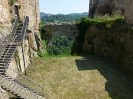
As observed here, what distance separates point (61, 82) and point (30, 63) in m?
5.69

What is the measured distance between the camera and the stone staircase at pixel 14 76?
40.3 feet

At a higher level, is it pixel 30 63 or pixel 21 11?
pixel 21 11

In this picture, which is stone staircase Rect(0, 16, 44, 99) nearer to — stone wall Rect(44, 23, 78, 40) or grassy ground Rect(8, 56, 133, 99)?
grassy ground Rect(8, 56, 133, 99)

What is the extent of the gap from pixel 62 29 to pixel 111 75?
12997mm

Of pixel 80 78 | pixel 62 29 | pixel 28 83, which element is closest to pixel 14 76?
pixel 28 83

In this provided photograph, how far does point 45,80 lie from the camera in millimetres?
16734

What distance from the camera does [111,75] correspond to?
1783 centimetres

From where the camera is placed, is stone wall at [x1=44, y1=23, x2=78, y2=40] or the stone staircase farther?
stone wall at [x1=44, y1=23, x2=78, y2=40]

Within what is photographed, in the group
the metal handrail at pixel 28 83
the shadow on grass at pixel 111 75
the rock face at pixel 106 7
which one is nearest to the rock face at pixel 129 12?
the shadow on grass at pixel 111 75

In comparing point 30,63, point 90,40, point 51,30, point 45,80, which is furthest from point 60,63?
point 51,30

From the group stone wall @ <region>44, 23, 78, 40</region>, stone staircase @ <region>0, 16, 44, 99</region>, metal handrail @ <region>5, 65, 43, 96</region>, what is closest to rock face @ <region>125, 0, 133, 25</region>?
stone wall @ <region>44, 23, 78, 40</region>

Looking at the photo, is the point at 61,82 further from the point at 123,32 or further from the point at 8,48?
the point at 123,32

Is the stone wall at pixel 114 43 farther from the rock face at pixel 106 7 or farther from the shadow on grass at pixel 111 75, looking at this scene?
the rock face at pixel 106 7

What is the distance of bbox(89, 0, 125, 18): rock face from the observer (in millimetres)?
29734
